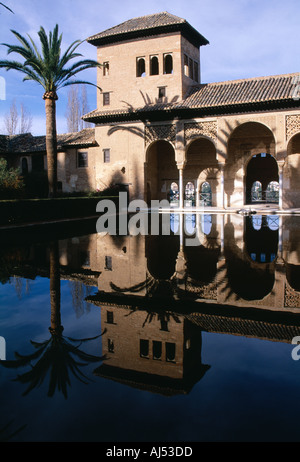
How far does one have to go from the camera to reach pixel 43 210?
14.9m

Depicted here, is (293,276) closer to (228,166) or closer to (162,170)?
(228,166)

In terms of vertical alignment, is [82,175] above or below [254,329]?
above

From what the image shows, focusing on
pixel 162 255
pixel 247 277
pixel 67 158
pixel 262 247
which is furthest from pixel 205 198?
pixel 247 277

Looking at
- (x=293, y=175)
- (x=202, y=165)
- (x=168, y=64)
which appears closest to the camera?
(x=293, y=175)

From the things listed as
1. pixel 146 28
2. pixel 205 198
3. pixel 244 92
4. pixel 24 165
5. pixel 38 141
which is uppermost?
pixel 146 28

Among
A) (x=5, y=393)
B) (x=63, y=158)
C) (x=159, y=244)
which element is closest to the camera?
(x=5, y=393)

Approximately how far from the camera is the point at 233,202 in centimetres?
2527

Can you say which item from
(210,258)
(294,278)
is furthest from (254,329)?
(210,258)

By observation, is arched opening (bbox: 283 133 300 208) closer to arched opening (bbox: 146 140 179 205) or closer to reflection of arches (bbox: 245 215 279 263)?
arched opening (bbox: 146 140 179 205)

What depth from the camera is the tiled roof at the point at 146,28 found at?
2303cm

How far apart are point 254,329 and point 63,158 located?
25.2 meters

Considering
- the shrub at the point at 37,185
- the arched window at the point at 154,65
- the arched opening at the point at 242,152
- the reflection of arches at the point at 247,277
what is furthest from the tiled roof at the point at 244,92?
the reflection of arches at the point at 247,277

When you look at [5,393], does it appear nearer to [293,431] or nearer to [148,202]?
[293,431]

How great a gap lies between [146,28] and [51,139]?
30.2 feet
